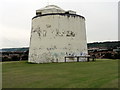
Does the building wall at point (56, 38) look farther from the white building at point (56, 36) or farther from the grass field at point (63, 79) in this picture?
the grass field at point (63, 79)

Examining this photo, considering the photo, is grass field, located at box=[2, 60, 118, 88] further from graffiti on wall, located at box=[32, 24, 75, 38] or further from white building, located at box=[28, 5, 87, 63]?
graffiti on wall, located at box=[32, 24, 75, 38]

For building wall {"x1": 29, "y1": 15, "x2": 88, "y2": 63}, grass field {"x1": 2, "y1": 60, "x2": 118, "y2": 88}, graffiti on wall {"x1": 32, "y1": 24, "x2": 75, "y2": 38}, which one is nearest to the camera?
grass field {"x1": 2, "y1": 60, "x2": 118, "y2": 88}

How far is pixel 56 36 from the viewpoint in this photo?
19.2m

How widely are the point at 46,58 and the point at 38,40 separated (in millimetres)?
→ 2248

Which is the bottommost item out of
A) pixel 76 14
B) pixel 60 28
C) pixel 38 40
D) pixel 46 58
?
pixel 46 58

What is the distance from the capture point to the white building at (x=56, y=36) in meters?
19.1

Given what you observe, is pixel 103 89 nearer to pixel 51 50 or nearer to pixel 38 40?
pixel 51 50

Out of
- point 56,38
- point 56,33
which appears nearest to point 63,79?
point 56,38

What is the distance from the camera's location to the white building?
19109mm

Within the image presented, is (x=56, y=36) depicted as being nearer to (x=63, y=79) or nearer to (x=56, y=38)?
(x=56, y=38)

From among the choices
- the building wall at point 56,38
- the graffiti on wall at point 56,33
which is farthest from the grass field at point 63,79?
the graffiti on wall at point 56,33

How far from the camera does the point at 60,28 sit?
1942cm

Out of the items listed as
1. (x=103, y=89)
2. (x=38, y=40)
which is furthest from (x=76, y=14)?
(x=103, y=89)

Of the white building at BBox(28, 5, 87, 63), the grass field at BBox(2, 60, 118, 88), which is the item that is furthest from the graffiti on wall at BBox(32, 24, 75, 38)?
the grass field at BBox(2, 60, 118, 88)
